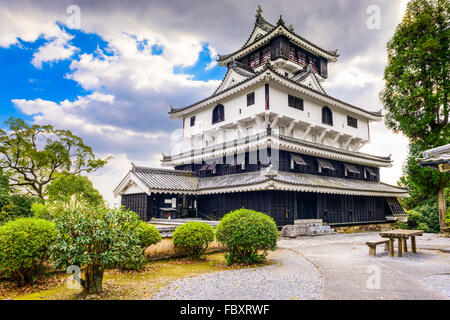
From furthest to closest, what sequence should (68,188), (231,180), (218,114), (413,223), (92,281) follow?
(68,188), (218,114), (413,223), (231,180), (92,281)

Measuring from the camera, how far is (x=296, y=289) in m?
6.77

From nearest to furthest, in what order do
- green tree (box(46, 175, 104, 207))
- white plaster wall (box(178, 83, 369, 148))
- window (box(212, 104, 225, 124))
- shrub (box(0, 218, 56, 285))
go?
shrub (box(0, 218, 56, 285)) → white plaster wall (box(178, 83, 369, 148)) → window (box(212, 104, 225, 124)) → green tree (box(46, 175, 104, 207))

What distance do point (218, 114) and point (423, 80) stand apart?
53.1 ft

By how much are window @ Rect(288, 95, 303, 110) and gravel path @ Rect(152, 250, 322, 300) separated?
1680 centimetres

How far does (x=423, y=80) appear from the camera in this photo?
21.0 meters

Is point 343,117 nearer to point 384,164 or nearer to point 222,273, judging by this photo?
point 384,164

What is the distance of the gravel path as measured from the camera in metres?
6.41

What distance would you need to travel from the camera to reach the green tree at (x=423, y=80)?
20.2 meters

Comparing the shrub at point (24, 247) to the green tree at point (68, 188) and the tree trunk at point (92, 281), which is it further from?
the green tree at point (68, 188)

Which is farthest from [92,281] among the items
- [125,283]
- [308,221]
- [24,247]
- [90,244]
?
[308,221]

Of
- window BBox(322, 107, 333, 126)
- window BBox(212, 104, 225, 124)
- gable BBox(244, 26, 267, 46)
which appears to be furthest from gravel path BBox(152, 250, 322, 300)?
gable BBox(244, 26, 267, 46)

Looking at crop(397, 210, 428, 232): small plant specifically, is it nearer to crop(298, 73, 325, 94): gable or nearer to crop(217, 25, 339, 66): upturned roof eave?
crop(298, 73, 325, 94): gable

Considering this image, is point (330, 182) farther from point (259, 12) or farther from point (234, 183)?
point (259, 12)

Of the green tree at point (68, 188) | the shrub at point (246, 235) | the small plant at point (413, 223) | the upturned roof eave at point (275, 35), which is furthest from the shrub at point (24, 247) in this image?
the small plant at point (413, 223)
